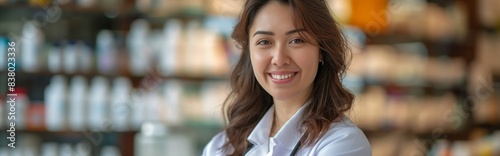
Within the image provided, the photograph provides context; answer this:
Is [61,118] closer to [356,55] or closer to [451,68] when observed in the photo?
[356,55]

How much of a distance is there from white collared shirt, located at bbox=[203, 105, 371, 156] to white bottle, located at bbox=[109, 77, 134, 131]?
6.82ft

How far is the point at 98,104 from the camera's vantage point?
12.1 feet

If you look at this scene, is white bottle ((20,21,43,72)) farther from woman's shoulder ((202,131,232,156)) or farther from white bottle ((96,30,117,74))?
woman's shoulder ((202,131,232,156))

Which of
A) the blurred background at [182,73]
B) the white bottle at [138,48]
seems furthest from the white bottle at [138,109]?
the white bottle at [138,48]

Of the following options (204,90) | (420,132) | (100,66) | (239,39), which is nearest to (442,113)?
(420,132)

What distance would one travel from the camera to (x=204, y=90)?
3949mm

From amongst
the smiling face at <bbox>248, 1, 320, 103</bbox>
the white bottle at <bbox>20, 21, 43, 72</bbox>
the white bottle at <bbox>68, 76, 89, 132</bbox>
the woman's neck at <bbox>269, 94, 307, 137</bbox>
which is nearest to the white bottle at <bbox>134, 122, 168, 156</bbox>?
the white bottle at <bbox>68, 76, 89, 132</bbox>

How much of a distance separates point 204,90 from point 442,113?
1.47 metres

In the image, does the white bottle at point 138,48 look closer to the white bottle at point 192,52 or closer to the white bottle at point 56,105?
the white bottle at point 192,52

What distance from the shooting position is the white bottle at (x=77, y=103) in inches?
144

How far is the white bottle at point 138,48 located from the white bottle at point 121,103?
0.26ft

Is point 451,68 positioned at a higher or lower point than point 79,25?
lower

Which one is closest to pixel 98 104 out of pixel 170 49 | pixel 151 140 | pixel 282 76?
pixel 151 140

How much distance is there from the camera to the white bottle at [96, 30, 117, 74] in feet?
12.2
